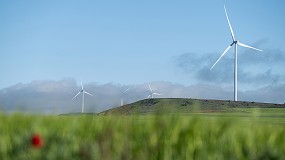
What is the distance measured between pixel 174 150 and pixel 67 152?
2113 millimetres

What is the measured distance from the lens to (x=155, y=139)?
9.31m

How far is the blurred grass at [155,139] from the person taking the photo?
29.2 feet

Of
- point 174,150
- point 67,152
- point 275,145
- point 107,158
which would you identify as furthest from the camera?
point 275,145

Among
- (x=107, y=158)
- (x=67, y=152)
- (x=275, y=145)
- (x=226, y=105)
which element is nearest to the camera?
(x=107, y=158)

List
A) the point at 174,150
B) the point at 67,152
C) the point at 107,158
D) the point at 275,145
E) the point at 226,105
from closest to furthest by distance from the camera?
1. the point at 107,158
2. the point at 67,152
3. the point at 174,150
4. the point at 275,145
5. the point at 226,105

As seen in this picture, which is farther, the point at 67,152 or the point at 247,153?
the point at 247,153

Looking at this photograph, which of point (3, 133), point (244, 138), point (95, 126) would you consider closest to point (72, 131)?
point (95, 126)

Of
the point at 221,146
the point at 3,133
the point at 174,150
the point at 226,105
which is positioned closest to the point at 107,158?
the point at 174,150

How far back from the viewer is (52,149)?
876 centimetres

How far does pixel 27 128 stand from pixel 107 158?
3.60m

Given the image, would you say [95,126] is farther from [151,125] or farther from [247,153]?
[247,153]

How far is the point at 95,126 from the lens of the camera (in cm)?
1045

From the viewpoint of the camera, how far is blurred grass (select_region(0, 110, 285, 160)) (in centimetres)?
891

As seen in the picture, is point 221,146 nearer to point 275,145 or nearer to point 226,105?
point 275,145
